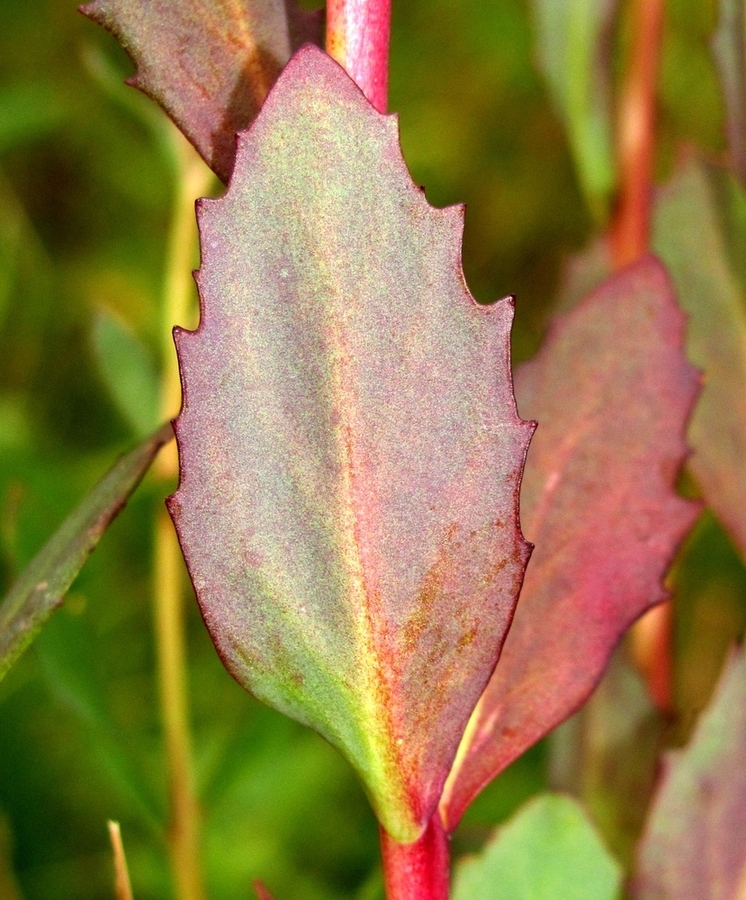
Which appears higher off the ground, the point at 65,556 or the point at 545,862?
the point at 65,556

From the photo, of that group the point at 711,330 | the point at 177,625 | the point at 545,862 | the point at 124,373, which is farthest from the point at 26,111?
the point at 545,862

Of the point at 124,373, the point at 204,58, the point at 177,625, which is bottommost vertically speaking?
the point at 177,625

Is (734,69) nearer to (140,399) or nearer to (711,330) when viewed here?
(711,330)

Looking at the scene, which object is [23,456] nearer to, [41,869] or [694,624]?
[41,869]

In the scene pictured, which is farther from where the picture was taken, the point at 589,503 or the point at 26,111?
the point at 26,111

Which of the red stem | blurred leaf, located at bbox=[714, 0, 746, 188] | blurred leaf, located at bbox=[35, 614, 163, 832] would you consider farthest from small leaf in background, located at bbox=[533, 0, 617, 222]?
blurred leaf, located at bbox=[35, 614, 163, 832]

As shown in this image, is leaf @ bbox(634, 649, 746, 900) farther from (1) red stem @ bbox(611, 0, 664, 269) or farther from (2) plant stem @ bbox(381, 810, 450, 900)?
(1) red stem @ bbox(611, 0, 664, 269)
